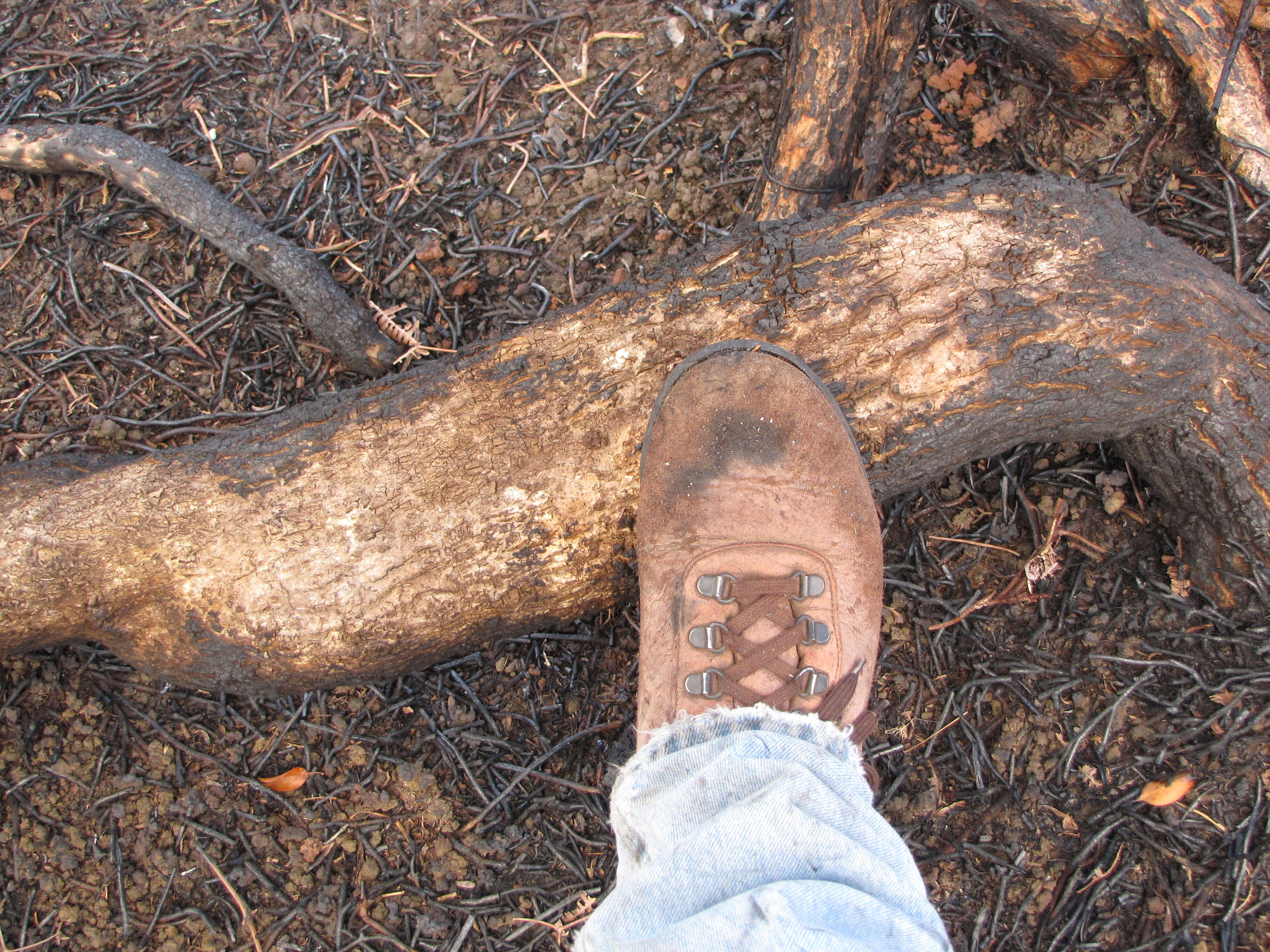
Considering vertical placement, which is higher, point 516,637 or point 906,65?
point 906,65

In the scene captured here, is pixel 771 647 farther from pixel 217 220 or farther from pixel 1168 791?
pixel 217 220

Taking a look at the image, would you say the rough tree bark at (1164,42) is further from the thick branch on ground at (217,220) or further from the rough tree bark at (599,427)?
the thick branch on ground at (217,220)

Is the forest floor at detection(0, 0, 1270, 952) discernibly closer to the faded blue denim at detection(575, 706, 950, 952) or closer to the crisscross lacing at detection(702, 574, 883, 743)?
the crisscross lacing at detection(702, 574, 883, 743)

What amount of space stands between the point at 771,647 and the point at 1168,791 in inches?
54.9

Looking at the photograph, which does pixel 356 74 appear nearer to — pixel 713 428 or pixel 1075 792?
pixel 713 428

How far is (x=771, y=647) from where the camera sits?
1.77 m

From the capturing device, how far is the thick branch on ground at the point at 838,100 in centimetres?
210

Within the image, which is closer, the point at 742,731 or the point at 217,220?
the point at 742,731

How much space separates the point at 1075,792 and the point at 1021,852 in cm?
24

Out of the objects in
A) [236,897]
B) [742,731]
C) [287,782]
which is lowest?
[236,897]

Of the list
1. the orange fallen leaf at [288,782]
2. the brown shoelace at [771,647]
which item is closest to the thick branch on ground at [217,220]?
the orange fallen leaf at [288,782]

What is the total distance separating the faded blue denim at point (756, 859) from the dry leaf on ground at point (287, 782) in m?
1.30

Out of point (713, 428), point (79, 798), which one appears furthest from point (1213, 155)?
point (79, 798)

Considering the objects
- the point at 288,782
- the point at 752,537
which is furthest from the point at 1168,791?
the point at 288,782
